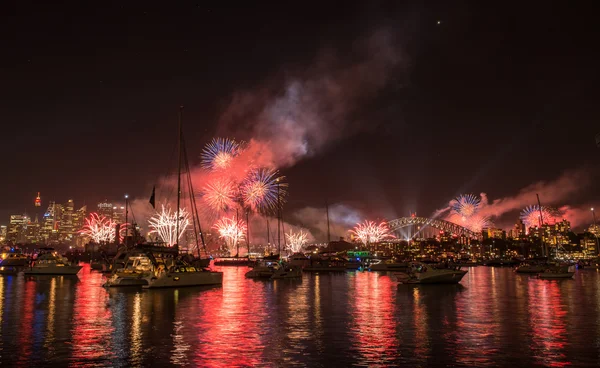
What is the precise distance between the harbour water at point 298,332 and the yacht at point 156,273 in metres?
10.0

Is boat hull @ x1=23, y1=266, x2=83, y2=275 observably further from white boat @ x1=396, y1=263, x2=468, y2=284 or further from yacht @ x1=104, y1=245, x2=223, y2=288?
white boat @ x1=396, y1=263, x2=468, y2=284

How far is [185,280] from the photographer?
4697cm

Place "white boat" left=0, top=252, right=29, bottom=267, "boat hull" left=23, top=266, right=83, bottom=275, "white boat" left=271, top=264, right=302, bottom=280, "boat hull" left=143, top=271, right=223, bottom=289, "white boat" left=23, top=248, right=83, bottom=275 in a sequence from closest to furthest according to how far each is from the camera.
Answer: "boat hull" left=143, top=271, right=223, bottom=289 → "white boat" left=271, top=264, right=302, bottom=280 → "boat hull" left=23, top=266, right=83, bottom=275 → "white boat" left=23, top=248, right=83, bottom=275 → "white boat" left=0, top=252, right=29, bottom=267

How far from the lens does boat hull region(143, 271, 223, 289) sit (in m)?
45.1

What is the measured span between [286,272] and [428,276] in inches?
855

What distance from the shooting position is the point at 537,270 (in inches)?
3433

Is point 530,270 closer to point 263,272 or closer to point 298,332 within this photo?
point 263,272

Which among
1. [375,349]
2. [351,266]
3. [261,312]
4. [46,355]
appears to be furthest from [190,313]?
[351,266]

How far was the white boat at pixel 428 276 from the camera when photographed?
51.5m

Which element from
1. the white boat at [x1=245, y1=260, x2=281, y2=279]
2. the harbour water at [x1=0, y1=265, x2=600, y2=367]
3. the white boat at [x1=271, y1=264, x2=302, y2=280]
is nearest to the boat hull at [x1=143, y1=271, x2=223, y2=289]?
the harbour water at [x1=0, y1=265, x2=600, y2=367]

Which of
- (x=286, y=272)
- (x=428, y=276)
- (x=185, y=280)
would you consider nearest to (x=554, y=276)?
(x=428, y=276)

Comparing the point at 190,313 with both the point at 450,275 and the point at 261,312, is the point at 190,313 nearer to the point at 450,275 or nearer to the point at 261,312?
the point at 261,312

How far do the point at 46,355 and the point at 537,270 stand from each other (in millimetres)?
87882

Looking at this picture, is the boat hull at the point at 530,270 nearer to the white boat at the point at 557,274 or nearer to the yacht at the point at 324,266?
the white boat at the point at 557,274
